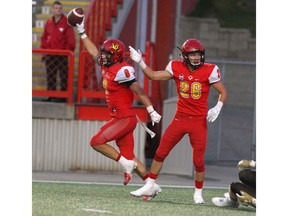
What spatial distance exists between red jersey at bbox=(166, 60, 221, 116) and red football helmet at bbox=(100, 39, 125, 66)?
1.86 ft

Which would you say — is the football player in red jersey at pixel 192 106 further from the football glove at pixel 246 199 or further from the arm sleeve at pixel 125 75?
the football glove at pixel 246 199

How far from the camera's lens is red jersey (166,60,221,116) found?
10383 mm

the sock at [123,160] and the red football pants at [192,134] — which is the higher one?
the red football pants at [192,134]

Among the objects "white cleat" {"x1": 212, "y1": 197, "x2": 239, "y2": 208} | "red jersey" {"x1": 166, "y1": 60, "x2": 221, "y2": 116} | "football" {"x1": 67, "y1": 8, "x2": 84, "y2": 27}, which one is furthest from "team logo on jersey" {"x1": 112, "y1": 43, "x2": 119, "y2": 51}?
"white cleat" {"x1": 212, "y1": 197, "x2": 239, "y2": 208}

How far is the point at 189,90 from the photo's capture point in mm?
10430

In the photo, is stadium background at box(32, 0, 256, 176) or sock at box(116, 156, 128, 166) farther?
stadium background at box(32, 0, 256, 176)

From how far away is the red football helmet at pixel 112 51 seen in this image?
10.6 m

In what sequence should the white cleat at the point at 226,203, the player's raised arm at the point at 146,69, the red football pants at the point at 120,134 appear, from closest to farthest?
the white cleat at the point at 226,203 → the player's raised arm at the point at 146,69 → the red football pants at the point at 120,134

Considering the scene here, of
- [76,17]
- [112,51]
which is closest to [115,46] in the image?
[112,51]

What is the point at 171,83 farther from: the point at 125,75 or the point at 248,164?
the point at 248,164

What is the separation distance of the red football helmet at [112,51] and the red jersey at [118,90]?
0.06m

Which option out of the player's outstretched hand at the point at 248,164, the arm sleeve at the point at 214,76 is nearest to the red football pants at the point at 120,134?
the arm sleeve at the point at 214,76

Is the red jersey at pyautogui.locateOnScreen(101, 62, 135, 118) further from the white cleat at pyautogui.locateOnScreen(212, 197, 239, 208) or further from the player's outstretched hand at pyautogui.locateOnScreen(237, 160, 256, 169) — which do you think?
the player's outstretched hand at pyautogui.locateOnScreen(237, 160, 256, 169)
